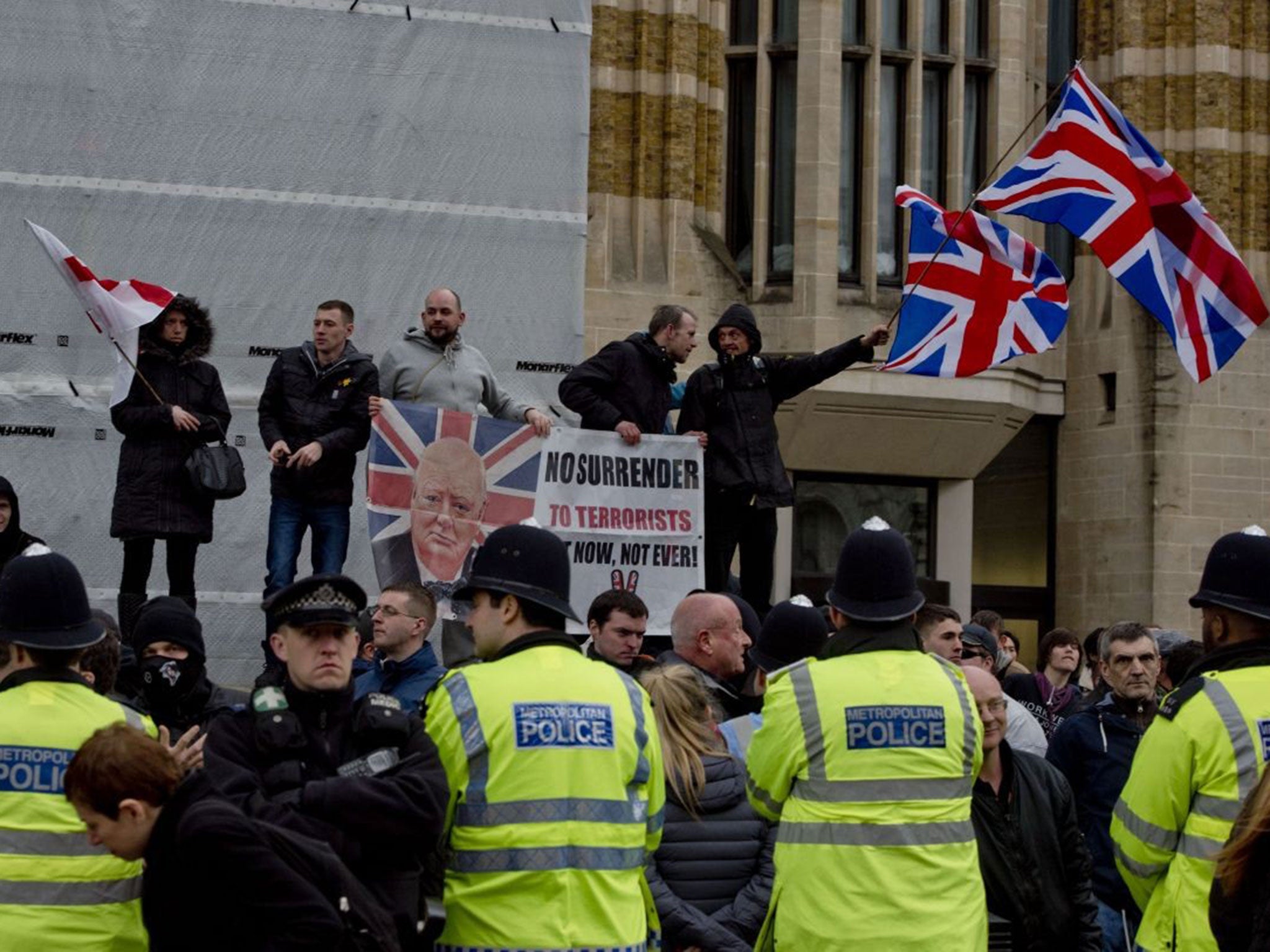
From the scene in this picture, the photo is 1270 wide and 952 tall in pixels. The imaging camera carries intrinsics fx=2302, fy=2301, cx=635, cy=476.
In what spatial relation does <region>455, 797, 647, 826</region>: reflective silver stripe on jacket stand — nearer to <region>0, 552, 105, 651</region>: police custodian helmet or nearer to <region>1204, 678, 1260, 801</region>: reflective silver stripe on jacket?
<region>0, 552, 105, 651</region>: police custodian helmet

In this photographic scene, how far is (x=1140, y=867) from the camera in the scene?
21.4 ft

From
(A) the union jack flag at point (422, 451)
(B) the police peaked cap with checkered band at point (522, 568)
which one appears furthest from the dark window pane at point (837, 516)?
(B) the police peaked cap with checkered band at point (522, 568)

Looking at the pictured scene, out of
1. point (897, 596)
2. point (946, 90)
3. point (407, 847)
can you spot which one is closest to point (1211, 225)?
point (897, 596)

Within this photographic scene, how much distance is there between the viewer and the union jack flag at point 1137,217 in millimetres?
12125

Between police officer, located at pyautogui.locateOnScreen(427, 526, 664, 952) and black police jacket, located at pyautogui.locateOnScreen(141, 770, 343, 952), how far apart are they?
72cm

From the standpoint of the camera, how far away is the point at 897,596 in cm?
662

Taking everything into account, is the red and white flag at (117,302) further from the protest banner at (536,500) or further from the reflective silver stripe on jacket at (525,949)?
the reflective silver stripe on jacket at (525,949)

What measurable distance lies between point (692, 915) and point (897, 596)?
1.23 meters

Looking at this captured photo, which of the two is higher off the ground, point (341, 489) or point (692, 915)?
point (341, 489)

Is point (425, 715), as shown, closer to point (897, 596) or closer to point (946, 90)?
point (897, 596)

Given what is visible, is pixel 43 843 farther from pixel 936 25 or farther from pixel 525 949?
pixel 936 25

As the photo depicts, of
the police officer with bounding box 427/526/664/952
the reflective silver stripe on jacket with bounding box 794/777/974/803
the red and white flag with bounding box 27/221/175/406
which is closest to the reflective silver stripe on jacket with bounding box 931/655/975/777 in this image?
the reflective silver stripe on jacket with bounding box 794/777/974/803

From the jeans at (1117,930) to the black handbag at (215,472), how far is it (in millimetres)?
4364

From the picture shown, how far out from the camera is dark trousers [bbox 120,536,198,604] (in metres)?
10.8
